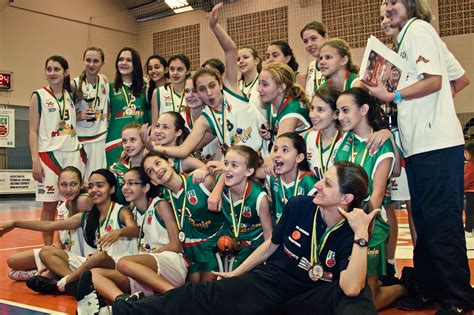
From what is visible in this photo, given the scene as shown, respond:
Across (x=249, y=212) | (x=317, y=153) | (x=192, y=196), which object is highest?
(x=317, y=153)

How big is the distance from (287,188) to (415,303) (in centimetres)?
131

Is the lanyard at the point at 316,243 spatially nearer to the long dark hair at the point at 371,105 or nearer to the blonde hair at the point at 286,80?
the long dark hair at the point at 371,105

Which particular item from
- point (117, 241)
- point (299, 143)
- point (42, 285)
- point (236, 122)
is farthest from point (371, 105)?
point (42, 285)

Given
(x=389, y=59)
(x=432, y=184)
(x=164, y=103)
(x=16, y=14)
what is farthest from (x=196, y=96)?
(x=16, y=14)

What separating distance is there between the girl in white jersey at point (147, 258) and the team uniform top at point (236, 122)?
826mm

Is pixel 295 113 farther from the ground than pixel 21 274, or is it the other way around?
pixel 295 113

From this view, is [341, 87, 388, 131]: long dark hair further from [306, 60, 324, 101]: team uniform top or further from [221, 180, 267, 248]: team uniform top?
[306, 60, 324, 101]: team uniform top

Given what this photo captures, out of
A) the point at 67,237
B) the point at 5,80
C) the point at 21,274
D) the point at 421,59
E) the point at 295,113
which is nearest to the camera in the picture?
the point at 421,59

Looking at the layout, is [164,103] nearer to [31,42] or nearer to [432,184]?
[432,184]

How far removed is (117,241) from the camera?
15.3 ft

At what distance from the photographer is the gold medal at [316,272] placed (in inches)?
125

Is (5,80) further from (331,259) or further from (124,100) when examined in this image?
(331,259)

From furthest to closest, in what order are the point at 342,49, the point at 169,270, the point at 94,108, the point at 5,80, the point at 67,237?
the point at 5,80 < the point at 94,108 < the point at 67,237 < the point at 342,49 < the point at 169,270

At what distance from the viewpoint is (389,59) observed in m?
3.50
